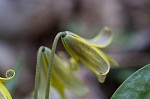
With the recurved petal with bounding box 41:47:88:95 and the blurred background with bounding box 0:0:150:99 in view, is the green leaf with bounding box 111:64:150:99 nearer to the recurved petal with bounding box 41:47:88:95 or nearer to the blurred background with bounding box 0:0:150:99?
the recurved petal with bounding box 41:47:88:95

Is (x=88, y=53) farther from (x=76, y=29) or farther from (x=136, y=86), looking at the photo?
(x=76, y=29)

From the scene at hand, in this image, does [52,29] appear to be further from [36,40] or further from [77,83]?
[77,83]

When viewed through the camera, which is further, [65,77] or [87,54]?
[65,77]

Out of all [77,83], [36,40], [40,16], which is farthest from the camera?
[40,16]

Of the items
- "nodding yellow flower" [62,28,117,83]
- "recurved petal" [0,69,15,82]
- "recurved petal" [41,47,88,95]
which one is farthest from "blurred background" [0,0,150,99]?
"recurved petal" [0,69,15,82]

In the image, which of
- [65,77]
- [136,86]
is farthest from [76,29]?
[136,86]

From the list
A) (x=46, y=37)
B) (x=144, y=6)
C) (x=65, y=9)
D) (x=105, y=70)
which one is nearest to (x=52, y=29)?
(x=46, y=37)

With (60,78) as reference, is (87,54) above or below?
above
